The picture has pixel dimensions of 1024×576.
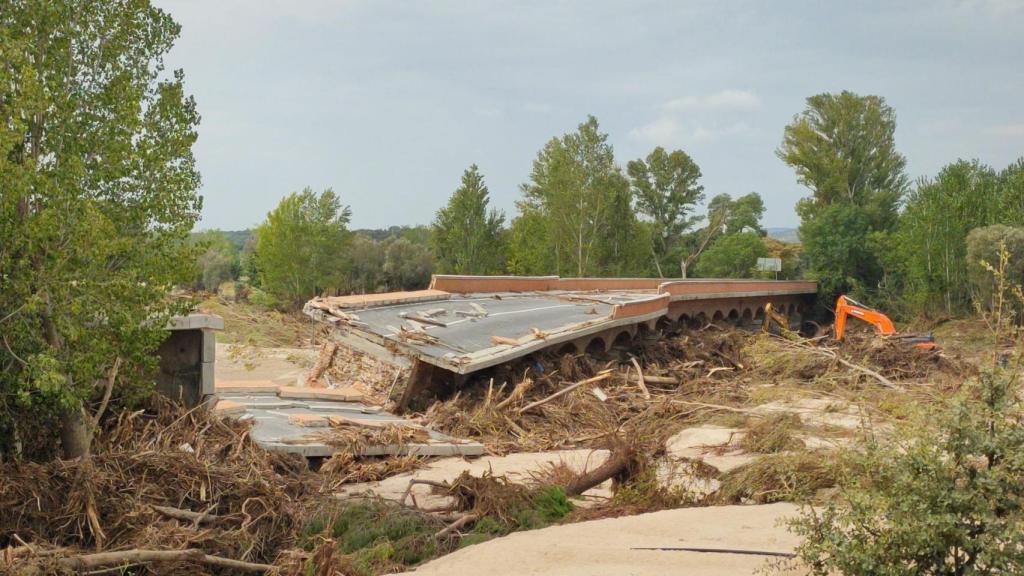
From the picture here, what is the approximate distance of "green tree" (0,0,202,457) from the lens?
8273 mm

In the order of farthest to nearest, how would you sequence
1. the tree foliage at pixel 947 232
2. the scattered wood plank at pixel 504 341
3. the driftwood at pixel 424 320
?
the tree foliage at pixel 947 232 < the driftwood at pixel 424 320 < the scattered wood plank at pixel 504 341

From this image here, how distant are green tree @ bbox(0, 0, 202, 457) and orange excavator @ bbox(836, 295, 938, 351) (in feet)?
65.6

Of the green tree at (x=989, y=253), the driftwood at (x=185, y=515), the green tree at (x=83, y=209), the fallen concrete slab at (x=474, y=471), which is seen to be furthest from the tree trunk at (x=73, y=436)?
the green tree at (x=989, y=253)

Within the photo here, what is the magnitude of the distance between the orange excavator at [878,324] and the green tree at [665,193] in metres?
32.8

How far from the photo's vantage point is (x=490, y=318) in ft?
73.9

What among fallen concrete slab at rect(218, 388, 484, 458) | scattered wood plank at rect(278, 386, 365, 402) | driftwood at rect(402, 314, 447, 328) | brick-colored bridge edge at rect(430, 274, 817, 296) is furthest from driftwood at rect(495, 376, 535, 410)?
brick-colored bridge edge at rect(430, 274, 817, 296)

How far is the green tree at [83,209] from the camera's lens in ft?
27.1

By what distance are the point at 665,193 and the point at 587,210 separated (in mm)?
11957

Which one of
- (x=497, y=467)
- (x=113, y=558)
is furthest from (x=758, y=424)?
(x=113, y=558)

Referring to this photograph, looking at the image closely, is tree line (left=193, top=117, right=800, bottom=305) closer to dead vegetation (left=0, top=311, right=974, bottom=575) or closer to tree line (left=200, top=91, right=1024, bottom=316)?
tree line (left=200, top=91, right=1024, bottom=316)

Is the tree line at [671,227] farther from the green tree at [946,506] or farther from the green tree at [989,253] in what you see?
the green tree at [946,506]

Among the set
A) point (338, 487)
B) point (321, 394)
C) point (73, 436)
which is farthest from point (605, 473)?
point (321, 394)

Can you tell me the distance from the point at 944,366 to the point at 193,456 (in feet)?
63.2

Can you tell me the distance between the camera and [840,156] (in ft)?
194
